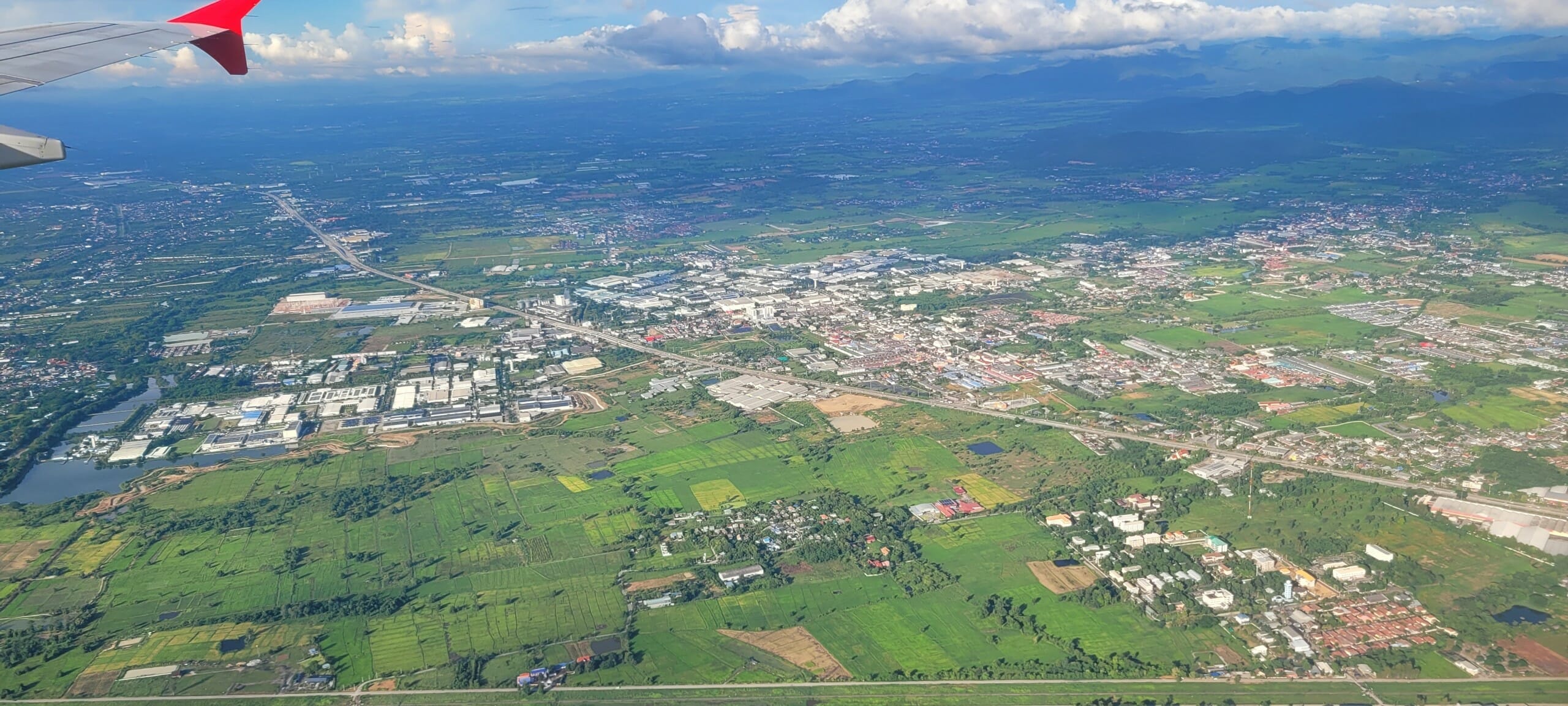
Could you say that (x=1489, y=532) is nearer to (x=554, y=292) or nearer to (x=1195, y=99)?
(x=554, y=292)

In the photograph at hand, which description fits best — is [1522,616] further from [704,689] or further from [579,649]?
[579,649]

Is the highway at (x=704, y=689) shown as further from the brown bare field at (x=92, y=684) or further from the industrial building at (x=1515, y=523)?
the industrial building at (x=1515, y=523)

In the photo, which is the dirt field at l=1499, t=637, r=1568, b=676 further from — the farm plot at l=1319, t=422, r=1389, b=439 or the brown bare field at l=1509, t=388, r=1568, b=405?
the brown bare field at l=1509, t=388, r=1568, b=405

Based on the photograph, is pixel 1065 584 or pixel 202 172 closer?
pixel 1065 584

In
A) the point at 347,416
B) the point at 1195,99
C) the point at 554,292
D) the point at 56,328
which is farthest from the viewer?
the point at 1195,99

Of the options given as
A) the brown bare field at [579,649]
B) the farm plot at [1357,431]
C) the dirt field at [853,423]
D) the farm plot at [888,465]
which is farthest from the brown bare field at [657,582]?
the farm plot at [1357,431]

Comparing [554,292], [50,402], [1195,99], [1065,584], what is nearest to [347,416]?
[50,402]
